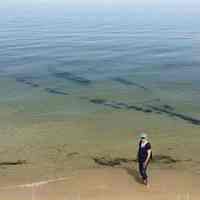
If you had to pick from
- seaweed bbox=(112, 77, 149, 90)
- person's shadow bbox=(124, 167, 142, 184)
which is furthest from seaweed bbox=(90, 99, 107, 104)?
person's shadow bbox=(124, 167, 142, 184)

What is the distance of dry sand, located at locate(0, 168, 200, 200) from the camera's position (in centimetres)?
2138

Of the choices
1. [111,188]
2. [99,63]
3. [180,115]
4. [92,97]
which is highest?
[99,63]

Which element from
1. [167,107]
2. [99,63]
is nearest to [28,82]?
[99,63]

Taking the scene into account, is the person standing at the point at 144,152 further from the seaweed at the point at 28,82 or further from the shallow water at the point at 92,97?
the seaweed at the point at 28,82

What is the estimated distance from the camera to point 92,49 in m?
59.7

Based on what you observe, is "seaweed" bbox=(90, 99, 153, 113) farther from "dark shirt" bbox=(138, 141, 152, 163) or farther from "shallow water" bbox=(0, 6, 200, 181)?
"dark shirt" bbox=(138, 141, 152, 163)

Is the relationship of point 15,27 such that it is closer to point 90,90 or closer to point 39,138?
point 90,90

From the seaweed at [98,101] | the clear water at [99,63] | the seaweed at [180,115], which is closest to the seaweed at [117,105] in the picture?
the seaweed at [98,101]

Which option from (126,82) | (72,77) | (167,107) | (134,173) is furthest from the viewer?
(72,77)

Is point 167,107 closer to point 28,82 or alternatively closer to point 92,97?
point 92,97

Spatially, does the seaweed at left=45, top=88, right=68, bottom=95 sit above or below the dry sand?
above

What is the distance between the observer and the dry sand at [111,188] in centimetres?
2138

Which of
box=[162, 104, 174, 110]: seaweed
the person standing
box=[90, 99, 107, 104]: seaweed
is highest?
box=[90, 99, 107, 104]: seaweed

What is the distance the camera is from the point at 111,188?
22.2 m
